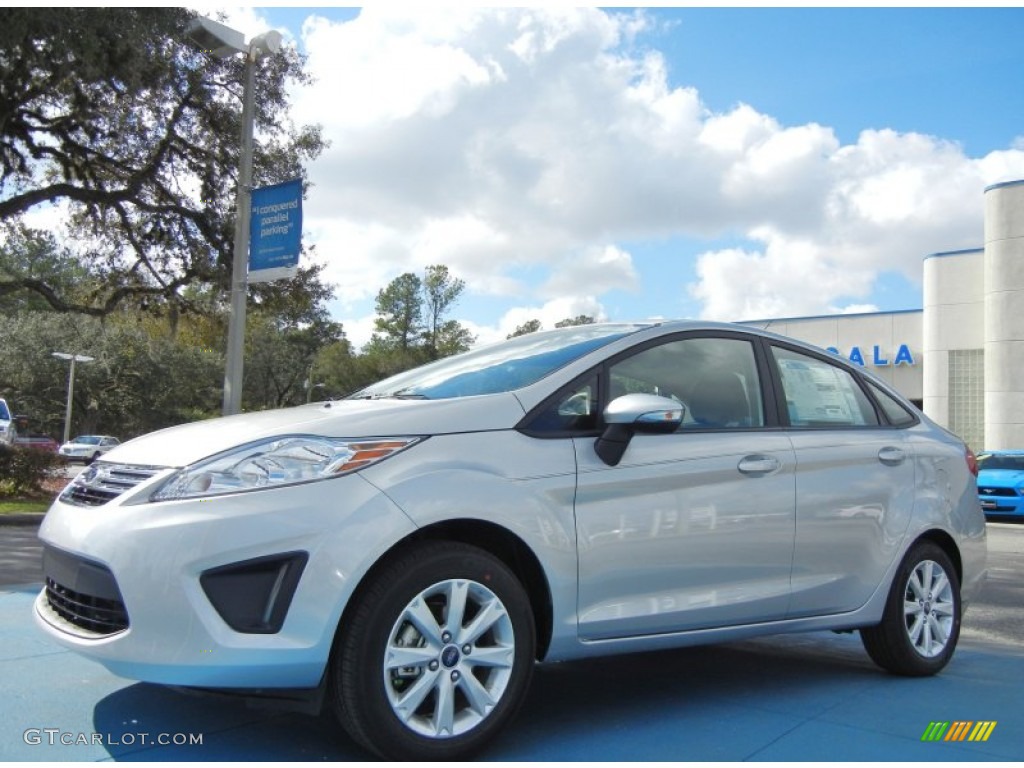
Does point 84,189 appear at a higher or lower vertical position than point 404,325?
lower

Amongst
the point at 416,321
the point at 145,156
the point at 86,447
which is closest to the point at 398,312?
the point at 416,321

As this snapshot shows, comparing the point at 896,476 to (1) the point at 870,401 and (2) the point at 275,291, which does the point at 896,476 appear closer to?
(1) the point at 870,401

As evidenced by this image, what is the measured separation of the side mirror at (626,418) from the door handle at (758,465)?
1.75 ft

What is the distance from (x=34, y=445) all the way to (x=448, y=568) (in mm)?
15370

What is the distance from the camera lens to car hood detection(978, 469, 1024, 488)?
17.8 m

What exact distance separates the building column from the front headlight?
28210 mm

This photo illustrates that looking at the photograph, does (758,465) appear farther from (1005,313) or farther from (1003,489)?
(1005,313)

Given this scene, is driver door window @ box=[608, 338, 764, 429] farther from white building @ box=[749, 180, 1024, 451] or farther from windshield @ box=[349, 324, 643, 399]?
white building @ box=[749, 180, 1024, 451]

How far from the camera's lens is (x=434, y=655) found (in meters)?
3.16

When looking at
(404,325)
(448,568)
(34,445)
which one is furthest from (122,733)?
(404,325)

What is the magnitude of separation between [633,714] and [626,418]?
49.0 inches

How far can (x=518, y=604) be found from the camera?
3.36 metres

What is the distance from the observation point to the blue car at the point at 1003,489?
17.5 m

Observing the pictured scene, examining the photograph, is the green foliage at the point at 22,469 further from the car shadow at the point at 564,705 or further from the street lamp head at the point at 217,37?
the car shadow at the point at 564,705
